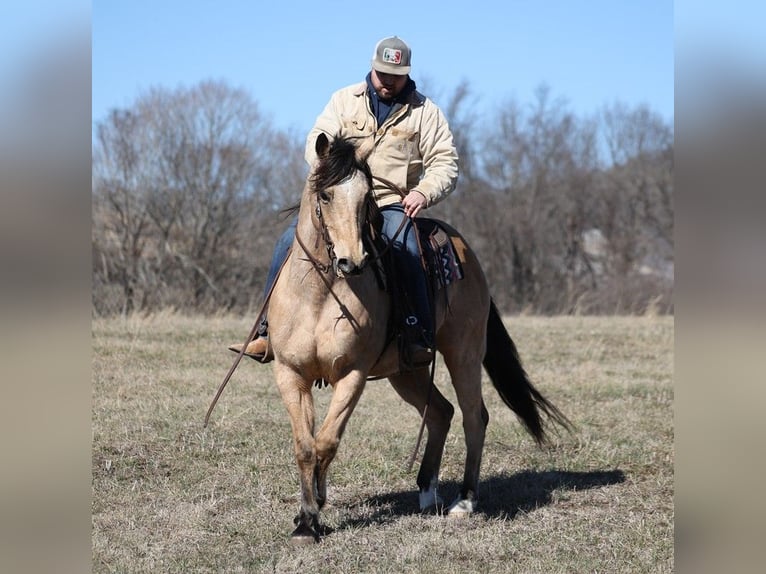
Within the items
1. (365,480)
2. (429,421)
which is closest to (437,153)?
(429,421)

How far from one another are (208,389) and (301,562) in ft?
18.2

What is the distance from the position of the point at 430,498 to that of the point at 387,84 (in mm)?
3038

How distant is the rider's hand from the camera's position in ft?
20.9

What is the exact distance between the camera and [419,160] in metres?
6.92

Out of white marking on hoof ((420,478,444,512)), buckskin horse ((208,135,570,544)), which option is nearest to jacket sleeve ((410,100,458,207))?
buckskin horse ((208,135,570,544))

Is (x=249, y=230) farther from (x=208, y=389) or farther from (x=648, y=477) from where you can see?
(x=648, y=477)

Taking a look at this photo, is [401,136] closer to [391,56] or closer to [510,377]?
[391,56]

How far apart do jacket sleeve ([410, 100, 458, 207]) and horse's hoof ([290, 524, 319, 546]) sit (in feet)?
7.86

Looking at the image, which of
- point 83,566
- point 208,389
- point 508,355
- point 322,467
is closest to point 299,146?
point 208,389

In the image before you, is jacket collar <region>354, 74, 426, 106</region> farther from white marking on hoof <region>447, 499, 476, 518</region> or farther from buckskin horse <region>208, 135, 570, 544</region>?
white marking on hoof <region>447, 499, 476, 518</region>

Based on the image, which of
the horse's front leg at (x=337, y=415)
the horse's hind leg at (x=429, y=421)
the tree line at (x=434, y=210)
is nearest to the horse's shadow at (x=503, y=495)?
the horse's hind leg at (x=429, y=421)

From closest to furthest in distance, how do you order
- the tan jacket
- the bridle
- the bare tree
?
the bridle → the tan jacket → the bare tree

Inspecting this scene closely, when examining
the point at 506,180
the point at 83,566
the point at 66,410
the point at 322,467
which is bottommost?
the point at 322,467

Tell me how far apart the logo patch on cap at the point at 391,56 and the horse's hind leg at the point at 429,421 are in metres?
2.37
